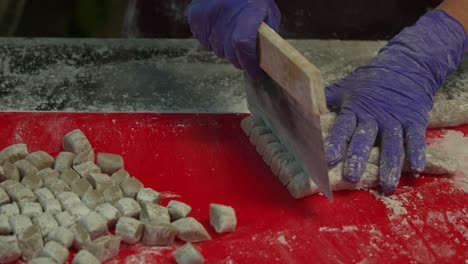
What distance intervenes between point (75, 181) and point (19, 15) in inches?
123

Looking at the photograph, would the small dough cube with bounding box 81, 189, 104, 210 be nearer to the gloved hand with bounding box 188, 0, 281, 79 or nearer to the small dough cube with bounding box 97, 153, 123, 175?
the small dough cube with bounding box 97, 153, 123, 175

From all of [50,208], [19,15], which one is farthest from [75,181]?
[19,15]

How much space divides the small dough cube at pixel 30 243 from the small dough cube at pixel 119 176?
337mm

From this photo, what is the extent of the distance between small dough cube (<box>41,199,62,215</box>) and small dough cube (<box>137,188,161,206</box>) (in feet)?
0.75

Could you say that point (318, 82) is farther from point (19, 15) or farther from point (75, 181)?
point (19, 15)

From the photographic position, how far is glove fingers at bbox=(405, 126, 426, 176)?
2168mm

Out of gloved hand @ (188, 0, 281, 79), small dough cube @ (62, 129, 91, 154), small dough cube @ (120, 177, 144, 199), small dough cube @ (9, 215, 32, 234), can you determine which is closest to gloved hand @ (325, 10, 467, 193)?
gloved hand @ (188, 0, 281, 79)

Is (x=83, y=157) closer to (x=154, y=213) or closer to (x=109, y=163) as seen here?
(x=109, y=163)

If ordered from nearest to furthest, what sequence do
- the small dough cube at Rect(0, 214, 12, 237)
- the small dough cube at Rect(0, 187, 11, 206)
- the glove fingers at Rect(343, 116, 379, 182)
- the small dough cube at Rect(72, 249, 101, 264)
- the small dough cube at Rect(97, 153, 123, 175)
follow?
the small dough cube at Rect(72, 249, 101, 264)
the small dough cube at Rect(0, 214, 12, 237)
the small dough cube at Rect(0, 187, 11, 206)
the glove fingers at Rect(343, 116, 379, 182)
the small dough cube at Rect(97, 153, 123, 175)

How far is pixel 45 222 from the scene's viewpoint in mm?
1922

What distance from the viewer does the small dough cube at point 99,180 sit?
82.9 inches

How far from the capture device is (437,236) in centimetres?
202

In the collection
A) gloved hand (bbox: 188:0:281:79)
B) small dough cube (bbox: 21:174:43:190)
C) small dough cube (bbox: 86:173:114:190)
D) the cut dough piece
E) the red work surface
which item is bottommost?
the red work surface

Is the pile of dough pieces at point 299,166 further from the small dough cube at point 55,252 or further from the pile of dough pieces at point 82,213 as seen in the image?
the small dough cube at point 55,252
